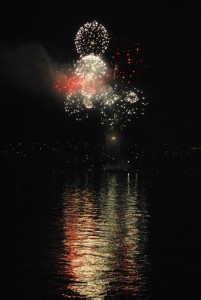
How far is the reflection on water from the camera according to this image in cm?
739

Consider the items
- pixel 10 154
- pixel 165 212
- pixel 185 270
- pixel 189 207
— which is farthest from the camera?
pixel 10 154

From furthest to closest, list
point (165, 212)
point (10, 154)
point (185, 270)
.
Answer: point (10, 154) < point (165, 212) < point (185, 270)

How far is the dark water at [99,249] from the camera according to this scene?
24.2ft

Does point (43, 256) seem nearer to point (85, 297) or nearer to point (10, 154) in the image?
point (85, 297)

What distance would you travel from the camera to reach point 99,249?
10125 mm

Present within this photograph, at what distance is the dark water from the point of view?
7.36m

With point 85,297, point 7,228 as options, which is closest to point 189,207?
point 7,228

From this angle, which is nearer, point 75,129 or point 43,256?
point 43,256

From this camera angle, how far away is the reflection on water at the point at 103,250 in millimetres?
7387

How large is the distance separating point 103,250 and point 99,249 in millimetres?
96

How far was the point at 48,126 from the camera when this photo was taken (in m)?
58.8

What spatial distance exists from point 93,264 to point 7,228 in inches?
164

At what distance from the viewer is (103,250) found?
1005cm

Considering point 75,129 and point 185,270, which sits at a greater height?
point 75,129
